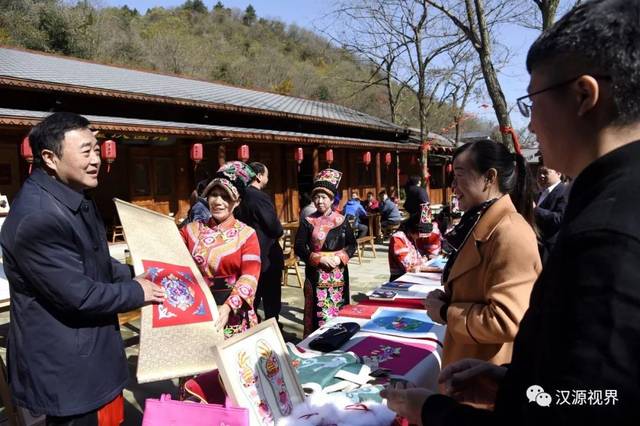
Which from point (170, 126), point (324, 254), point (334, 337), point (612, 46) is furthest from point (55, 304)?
point (170, 126)

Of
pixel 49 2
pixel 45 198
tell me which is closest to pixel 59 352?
pixel 45 198

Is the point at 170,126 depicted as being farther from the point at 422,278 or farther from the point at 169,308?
the point at 169,308

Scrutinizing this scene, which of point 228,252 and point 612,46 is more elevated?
point 612,46

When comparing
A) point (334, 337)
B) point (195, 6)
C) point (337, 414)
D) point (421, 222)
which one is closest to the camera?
point (337, 414)

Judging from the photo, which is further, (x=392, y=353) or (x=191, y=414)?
(x=392, y=353)

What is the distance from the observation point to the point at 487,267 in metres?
1.62

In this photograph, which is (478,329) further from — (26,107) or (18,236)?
(26,107)

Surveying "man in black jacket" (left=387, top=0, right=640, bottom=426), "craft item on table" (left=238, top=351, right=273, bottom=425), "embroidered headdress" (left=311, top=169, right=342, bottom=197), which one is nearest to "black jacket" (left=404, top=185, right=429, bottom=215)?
"embroidered headdress" (left=311, top=169, right=342, bottom=197)

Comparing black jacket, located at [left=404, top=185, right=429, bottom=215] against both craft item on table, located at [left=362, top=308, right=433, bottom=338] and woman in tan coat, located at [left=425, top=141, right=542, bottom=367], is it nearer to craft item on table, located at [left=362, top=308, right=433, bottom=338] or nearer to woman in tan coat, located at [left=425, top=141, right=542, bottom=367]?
craft item on table, located at [left=362, top=308, right=433, bottom=338]

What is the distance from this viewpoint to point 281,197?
13.3 m

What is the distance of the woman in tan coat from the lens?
1521mm

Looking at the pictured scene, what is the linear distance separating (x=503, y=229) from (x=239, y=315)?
168 centimetres

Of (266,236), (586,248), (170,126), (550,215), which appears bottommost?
(266,236)

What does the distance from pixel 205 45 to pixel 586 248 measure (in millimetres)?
48787
